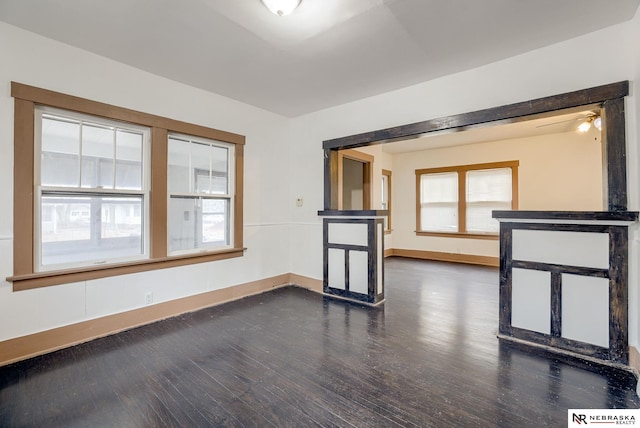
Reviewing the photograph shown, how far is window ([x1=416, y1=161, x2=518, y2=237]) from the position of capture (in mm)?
6379

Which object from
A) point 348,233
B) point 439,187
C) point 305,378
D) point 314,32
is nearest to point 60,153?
point 314,32

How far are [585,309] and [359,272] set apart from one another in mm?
2307

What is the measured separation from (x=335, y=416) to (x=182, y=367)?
135cm

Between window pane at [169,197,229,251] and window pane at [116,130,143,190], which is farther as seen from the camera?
window pane at [169,197,229,251]

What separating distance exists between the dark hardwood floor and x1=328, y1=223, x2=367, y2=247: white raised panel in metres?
1.08

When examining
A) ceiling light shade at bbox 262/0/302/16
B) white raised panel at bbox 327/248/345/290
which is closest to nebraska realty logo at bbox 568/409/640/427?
white raised panel at bbox 327/248/345/290

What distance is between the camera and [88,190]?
2838 mm

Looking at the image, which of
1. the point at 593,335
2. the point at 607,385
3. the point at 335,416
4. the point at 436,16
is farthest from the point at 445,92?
the point at 335,416

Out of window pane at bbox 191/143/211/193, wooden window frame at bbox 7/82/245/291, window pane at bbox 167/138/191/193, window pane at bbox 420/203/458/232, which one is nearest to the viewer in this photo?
wooden window frame at bbox 7/82/245/291

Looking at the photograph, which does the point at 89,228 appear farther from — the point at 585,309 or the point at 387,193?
the point at 387,193

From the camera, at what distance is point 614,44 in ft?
7.92

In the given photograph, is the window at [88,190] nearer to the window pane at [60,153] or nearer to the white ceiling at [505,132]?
the window pane at [60,153]

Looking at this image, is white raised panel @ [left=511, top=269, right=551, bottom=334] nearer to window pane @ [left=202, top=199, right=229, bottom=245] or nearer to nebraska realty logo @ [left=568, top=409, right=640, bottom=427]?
nebraska realty logo @ [left=568, top=409, right=640, bottom=427]

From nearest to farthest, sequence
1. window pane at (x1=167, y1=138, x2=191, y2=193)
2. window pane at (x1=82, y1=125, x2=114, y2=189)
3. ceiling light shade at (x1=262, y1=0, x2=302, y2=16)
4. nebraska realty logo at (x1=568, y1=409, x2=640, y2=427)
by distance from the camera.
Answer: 1. nebraska realty logo at (x1=568, y1=409, x2=640, y2=427)
2. ceiling light shade at (x1=262, y1=0, x2=302, y2=16)
3. window pane at (x1=82, y1=125, x2=114, y2=189)
4. window pane at (x1=167, y1=138, x2=191, y2=193)
